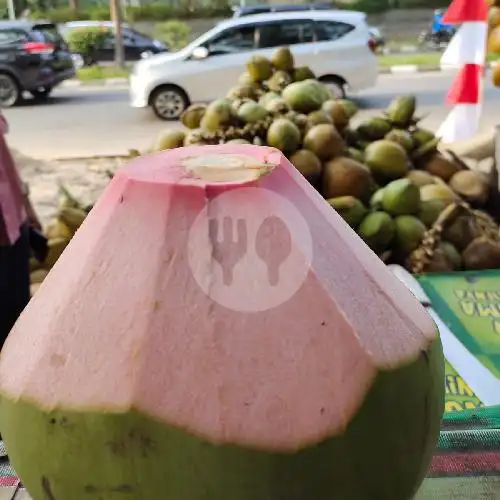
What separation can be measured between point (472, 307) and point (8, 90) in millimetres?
9734

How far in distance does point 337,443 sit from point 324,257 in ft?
0.48

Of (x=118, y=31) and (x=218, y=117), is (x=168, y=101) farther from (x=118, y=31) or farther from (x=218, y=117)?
(x=118, y=31)

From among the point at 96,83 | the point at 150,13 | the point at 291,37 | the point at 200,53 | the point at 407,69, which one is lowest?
the point at 150,13

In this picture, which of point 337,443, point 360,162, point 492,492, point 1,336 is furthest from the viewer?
point 360,162

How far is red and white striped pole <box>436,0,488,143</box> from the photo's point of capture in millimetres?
3014

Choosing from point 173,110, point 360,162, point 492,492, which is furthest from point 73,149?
point 492,492

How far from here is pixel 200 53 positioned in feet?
27.8

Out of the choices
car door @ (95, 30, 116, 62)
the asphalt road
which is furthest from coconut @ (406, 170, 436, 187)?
car door @ (95, 30, 116, 62)

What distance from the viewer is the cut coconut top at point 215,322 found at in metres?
0.55

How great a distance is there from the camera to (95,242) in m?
0.61

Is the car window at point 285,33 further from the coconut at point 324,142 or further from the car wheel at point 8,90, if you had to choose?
the coconut at point 324,142

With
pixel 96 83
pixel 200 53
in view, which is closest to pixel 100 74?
pixel 96 83

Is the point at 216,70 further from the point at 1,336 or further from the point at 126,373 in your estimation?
the point at 126,373

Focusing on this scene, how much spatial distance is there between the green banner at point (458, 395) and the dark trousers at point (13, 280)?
1.13 metres
